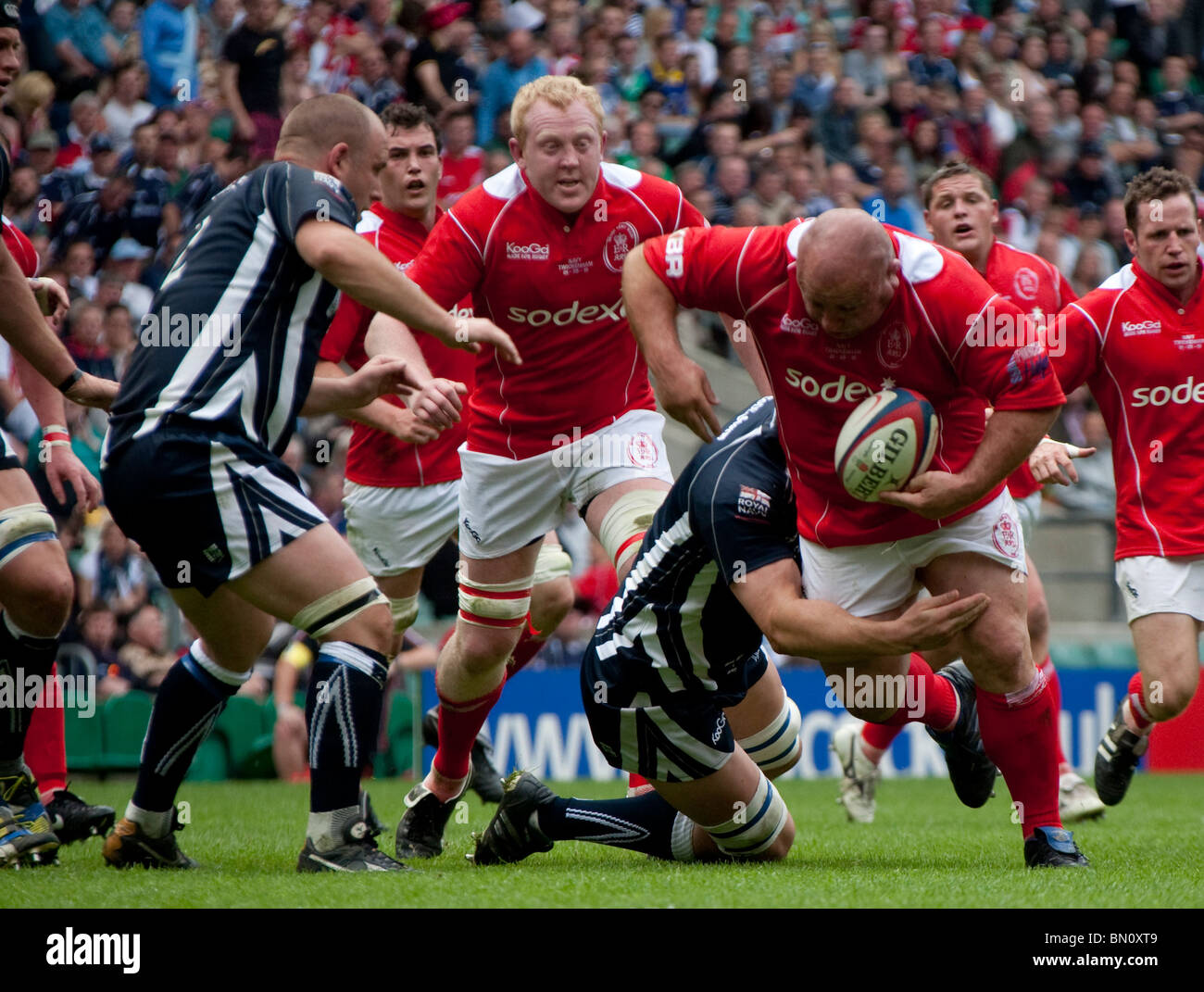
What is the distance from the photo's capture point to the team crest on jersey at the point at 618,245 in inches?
231

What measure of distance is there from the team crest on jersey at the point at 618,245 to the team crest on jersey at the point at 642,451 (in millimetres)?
680

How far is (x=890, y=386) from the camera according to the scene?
4.42 meters

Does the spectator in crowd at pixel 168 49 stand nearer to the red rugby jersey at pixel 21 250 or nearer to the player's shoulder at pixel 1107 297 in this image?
the red rugby jersey at pixel 21 250

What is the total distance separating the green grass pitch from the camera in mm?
3744

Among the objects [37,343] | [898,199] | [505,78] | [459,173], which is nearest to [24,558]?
[37,343]

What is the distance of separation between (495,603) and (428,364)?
1470 millimetres

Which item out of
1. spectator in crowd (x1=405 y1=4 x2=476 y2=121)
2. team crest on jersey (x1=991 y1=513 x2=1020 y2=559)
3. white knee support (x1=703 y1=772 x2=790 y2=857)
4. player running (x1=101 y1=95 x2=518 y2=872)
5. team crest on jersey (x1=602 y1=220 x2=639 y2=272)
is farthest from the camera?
spectator in crowd (x1=405 y1=4 x2=476 y2=121)

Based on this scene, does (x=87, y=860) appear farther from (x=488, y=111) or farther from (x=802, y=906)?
(x=488, y=111)

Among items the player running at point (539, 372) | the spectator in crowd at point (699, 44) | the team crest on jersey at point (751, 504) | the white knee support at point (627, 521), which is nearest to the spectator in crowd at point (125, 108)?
the spectator in crowd at point (699, 44)

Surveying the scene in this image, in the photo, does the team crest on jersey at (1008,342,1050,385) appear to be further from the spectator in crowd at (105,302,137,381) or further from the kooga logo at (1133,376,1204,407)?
the spectator in crowd at (105,302,137,381)

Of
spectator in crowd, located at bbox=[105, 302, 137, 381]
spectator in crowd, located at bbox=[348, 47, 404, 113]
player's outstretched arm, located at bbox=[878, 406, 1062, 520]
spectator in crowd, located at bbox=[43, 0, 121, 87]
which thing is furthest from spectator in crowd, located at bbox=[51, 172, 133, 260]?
player's outstretched arm, located at bbox=[878, 406, 1062, 520]

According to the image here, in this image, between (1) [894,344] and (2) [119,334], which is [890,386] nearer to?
(1) [894,344]

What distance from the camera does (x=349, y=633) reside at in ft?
14.0

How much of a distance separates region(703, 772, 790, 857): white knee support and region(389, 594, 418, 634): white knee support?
2.34 m
